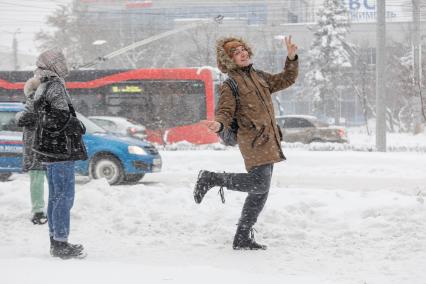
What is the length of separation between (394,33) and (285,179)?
2350 inches

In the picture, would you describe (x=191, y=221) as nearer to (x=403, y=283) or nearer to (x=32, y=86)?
(x=32, y=86)

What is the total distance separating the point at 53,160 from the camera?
516cm

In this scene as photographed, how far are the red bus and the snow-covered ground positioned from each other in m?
16.8

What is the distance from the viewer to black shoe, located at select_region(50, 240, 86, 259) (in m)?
5.16

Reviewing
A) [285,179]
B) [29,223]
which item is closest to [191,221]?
[29,223]

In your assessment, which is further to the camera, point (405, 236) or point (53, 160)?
point (405, 236)

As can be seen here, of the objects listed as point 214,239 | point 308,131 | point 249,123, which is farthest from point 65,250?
point 308,131

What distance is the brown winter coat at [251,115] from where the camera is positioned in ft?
17.4

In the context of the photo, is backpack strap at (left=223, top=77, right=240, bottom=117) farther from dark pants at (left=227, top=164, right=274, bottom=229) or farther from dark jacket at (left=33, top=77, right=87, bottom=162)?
dark jacket at (left=33, top=77, right=87, bottom=162)

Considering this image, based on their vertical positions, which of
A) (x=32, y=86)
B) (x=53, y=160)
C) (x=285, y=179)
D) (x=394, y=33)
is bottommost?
(x=285, y=179)

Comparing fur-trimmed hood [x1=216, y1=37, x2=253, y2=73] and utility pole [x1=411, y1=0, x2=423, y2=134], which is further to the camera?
utility pole [x1=411, y1=0, x2=423, y2=134]

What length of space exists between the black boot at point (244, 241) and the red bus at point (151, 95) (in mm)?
19373

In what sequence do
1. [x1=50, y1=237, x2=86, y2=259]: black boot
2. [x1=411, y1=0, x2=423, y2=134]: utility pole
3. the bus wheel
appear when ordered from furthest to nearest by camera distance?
[x1=411, y1=0, x2=423, y2=134]: utility pole < the bus wheel < [x1=50, y1=237, x2=86, y2=259]: black boot

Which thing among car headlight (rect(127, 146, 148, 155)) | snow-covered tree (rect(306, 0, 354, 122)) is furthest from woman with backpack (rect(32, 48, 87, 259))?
snow-covered tree (rect(306, 0, 354, 122))
